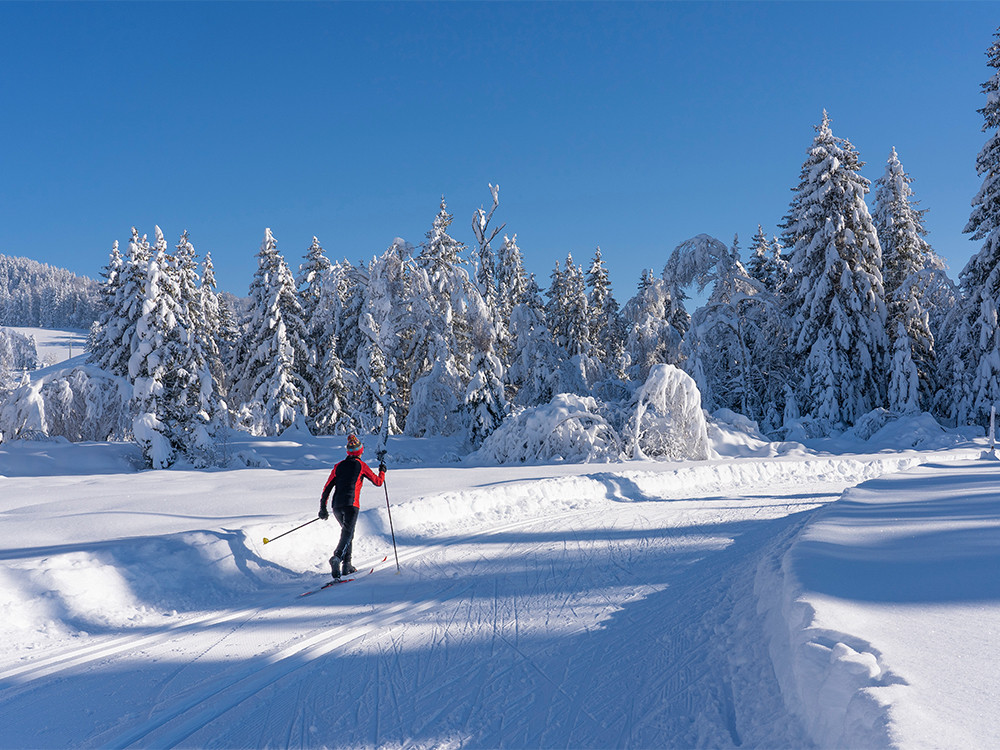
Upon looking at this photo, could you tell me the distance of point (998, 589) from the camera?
4031 mm

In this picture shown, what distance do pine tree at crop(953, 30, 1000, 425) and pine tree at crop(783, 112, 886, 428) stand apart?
304cm

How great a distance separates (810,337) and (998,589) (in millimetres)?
24644

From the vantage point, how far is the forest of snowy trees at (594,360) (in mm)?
20422

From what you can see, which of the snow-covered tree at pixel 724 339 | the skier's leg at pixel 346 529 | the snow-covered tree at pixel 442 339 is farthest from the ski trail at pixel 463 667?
the snow-covered tree at pixel 724 339

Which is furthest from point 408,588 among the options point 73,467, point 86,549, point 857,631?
point 73,467

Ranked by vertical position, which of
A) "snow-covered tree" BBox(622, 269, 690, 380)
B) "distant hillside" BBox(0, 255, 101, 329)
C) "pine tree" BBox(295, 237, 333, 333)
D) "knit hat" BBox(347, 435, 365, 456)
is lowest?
"knit hat" BBox(347, 435, 365, 456)

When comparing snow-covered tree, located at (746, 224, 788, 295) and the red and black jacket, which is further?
snow-covered tree, located at (746, 224, 788, 295)

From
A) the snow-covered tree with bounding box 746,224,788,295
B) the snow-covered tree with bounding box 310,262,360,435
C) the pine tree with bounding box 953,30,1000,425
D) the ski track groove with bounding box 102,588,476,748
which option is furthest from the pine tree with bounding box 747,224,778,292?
the ski track groove with bounding box 102,588,476,748

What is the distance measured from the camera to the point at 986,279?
2278 centimetres

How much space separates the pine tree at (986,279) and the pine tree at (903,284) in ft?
6.60

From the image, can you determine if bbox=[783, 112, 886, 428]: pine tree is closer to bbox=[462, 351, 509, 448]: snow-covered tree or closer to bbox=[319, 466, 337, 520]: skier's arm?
bbox=[462, 351, 509, 448]: snow-covered tree

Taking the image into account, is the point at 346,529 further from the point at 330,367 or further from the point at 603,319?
the point at 603,319

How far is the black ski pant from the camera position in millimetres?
7141

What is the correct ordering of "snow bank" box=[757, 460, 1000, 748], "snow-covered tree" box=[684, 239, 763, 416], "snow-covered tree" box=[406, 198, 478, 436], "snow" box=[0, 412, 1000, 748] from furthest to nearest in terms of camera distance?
1. "snow-covered tree" box=[684, 239, 763, 416]
2. "snow-covered tree" box=[406, 198, 478, 436]
3. "snow" box=[0, 412, 1000, 748]
4. "snow bank" box=[757, 460, 1000, 748]
